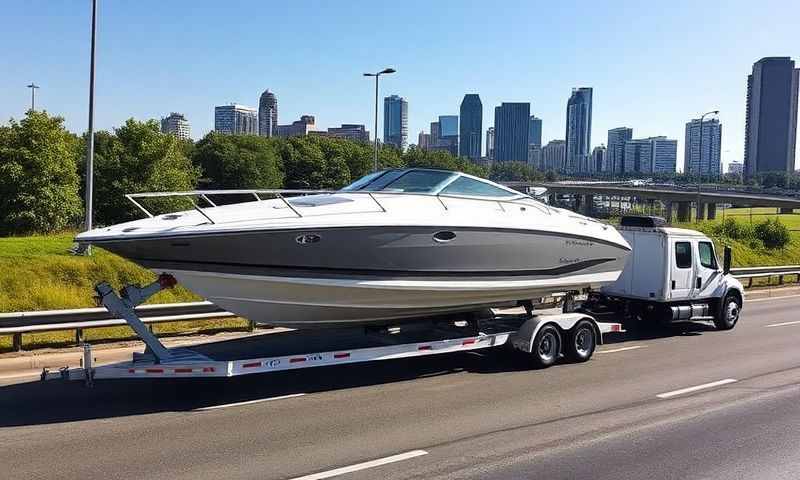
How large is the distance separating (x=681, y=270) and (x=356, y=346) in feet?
24.2

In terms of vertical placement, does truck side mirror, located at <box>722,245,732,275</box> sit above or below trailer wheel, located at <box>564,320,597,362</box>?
above

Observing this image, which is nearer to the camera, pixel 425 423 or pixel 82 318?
pixel 425 423

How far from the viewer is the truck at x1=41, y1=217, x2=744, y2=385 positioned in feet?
26.8

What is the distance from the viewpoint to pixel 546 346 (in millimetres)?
10906

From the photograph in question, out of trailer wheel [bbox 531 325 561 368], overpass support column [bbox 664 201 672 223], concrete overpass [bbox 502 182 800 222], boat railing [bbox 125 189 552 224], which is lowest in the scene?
trailer wheel [bbox 531 325 561 368]

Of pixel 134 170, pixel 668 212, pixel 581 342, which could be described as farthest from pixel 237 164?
pixel 581 342

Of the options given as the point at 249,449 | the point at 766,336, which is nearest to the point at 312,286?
the point at 249,449

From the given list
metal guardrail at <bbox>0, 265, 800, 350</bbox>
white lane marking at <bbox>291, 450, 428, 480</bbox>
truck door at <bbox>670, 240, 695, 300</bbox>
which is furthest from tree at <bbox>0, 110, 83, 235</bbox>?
white lane marking at <bbox>291, 450, 428, 480</bbox>

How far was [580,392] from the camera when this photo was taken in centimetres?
932

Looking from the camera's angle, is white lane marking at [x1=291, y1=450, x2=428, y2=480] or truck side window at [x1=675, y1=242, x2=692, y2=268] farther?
truck side window at [x1=675, y1=242, x2=692, y2=268]

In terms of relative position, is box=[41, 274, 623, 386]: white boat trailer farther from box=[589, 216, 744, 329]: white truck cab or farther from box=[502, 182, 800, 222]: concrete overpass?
box=[502, 182, 800, 222]: concrete overpass

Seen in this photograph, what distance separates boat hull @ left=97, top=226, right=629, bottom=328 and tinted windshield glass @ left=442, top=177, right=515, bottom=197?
0.79 meters

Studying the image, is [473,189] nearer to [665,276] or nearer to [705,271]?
[665,276]

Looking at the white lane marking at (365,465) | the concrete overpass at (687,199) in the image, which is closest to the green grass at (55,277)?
the white lane marking at (365,465)
